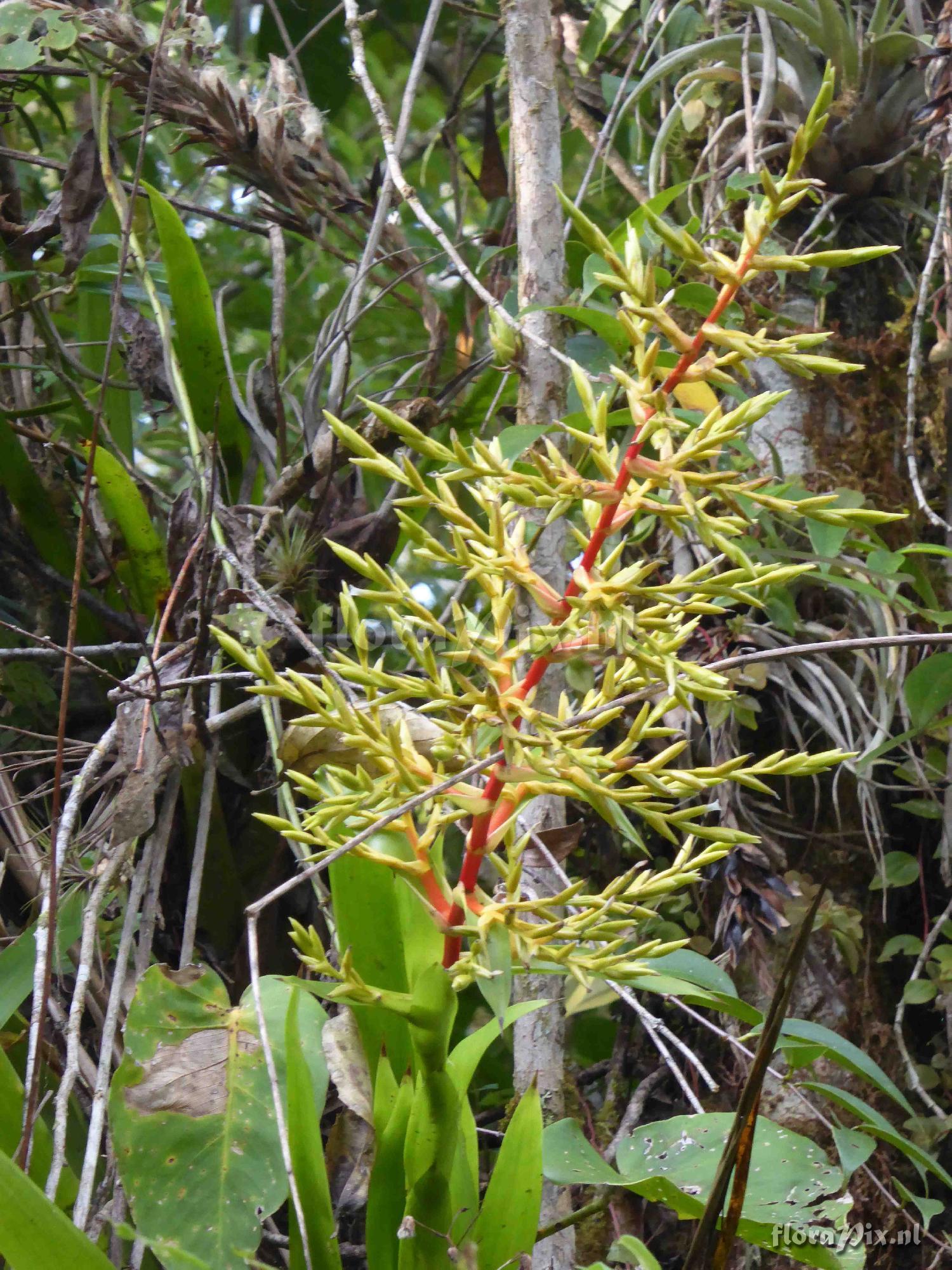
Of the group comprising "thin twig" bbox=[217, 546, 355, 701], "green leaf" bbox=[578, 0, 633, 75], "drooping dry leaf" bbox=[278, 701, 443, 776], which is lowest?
"drooping dry leaf" bbox=[278, 701, 443, 776]

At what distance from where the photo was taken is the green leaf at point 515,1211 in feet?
1.89

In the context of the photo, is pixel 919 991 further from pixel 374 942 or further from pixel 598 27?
pixel 598 27

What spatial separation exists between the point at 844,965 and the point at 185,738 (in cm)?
68

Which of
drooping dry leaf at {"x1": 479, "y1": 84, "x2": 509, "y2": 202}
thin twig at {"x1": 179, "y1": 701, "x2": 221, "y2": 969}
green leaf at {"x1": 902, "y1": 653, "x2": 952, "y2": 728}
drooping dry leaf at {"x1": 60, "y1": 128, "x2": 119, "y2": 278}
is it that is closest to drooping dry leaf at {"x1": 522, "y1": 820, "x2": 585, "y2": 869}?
thin twig at {"x1": 179, "y1": 701, "x2": 221, "y2": 969}

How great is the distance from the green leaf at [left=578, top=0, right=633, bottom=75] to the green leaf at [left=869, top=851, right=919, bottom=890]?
109 centimetres

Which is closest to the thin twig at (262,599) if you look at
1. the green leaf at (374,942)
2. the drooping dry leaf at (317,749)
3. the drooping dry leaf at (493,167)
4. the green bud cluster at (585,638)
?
the drooping dry leaf at (317,749)

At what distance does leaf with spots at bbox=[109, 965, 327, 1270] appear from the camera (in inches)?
23.0

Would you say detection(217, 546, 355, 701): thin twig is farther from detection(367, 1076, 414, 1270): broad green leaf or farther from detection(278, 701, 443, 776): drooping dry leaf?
detection(367, 1076, 414, 1270): broad green leaf

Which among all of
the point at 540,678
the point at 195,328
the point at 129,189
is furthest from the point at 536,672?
the point at 129,189

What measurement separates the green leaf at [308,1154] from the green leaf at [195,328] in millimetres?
628

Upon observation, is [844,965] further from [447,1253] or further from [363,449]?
[363,449]

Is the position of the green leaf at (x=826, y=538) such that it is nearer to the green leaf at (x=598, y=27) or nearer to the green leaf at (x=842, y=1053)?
the green leaf at (x=842, y=1053)

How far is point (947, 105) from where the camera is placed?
1.10 metres

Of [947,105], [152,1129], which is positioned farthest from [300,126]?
[152,1129]
